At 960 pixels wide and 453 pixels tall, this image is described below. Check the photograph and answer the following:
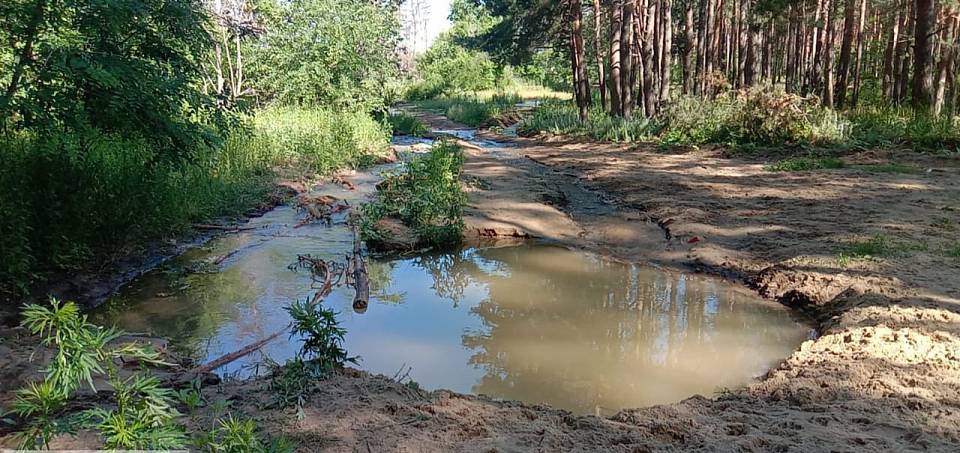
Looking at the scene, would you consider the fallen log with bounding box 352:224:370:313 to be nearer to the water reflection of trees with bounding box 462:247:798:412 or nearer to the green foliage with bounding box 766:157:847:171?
the water reflection of trees with bounding box 462:247:798:412

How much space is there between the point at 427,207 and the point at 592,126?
13626mm

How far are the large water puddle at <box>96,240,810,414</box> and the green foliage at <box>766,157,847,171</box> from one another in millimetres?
6267

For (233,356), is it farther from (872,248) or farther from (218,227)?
(872,248)

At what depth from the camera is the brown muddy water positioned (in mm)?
4832

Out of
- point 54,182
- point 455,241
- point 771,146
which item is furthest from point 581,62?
point 54,182

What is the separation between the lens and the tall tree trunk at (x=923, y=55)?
14.1 metres

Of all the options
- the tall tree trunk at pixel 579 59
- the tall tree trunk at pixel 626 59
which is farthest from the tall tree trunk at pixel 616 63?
the tall tree trunk at pixel 579 59

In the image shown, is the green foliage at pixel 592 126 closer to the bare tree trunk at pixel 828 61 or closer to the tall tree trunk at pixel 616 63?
the tall tree trunk at pixel 616 63

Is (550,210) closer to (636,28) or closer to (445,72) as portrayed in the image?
(636,28)

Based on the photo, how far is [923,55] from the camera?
14.1 meters

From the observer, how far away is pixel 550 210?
10.4 metres

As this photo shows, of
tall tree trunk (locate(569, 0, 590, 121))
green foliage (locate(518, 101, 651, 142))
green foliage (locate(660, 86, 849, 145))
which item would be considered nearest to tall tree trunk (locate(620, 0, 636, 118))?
green foliage (locate(518, 101, 651, 142))

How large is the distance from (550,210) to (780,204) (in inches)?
138

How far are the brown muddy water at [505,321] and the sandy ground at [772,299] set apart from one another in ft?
1.71
